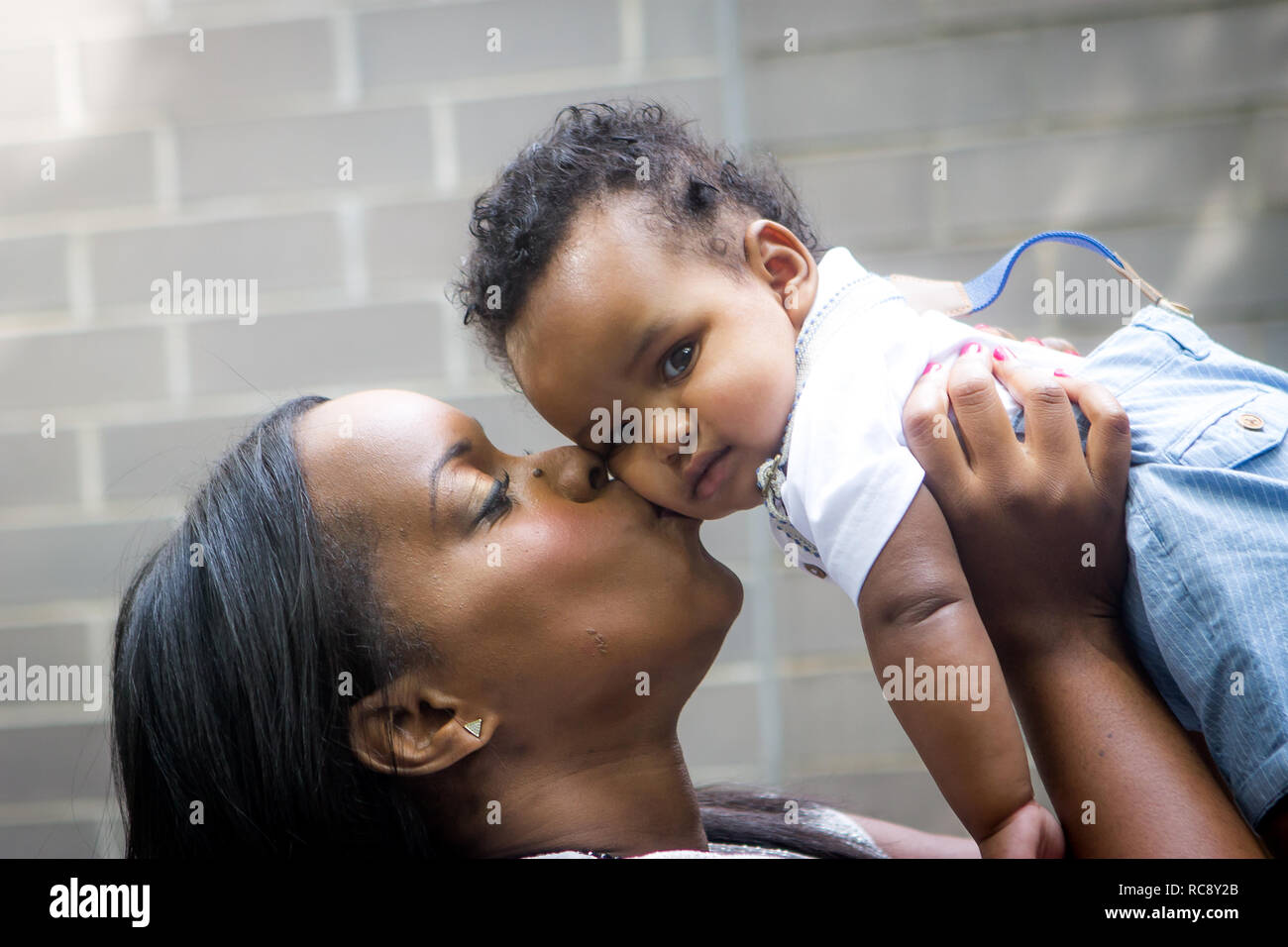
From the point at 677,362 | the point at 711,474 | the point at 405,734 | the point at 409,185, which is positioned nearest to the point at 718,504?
the point at 711,474

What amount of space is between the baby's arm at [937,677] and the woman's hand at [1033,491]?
0.28 ft

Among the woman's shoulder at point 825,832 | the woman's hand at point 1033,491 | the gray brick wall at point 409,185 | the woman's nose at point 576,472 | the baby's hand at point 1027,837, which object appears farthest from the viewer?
the gray brick wall at point 409,185

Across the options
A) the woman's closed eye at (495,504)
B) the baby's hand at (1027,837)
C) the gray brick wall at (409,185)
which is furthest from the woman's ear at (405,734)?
the gray brick wall at (409,185)

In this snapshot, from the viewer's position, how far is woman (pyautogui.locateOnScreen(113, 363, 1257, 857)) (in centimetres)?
102

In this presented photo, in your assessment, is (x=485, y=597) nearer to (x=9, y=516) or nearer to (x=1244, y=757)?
(x=1244, y=757)

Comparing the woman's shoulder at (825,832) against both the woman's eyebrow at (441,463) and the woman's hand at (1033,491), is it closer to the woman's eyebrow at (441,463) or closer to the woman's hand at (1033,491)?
the woman's hand at (1033,491)

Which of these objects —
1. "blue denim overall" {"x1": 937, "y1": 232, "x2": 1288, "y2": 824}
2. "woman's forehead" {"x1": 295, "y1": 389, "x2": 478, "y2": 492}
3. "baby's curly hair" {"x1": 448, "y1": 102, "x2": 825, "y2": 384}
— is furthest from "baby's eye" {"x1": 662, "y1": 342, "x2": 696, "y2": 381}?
"blue denim overall" {"x1": 937, "y1": 232, "x2": 1288, "y2": 824}

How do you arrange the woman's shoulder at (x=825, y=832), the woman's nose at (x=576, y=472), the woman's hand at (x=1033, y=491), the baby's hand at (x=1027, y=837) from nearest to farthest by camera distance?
the baby's hand at (x=1027, y=837) → the woman's hand at (x=1033, y=491) → the woman's nose at (x=576, y=472) → the woman's shoulder at (x=825, y=832)

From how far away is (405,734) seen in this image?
3.43 feet

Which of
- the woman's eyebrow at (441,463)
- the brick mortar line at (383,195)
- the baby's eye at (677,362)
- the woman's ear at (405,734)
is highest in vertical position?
the brick mortar line at (383,195)

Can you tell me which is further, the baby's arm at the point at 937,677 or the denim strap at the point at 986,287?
the denim strap at the point at 986,287

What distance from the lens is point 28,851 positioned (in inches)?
75.5

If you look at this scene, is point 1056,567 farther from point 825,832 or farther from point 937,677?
point 825,832

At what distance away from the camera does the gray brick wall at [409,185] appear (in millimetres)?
1869
